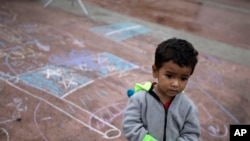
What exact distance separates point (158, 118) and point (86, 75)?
2.81 metres

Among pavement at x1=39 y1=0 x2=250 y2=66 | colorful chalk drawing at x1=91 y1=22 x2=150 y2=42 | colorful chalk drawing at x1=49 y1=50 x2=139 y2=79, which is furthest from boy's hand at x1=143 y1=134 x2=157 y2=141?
pavement at x1=39 y1=0 x2=250 y2=66

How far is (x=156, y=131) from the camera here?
1.89 metres

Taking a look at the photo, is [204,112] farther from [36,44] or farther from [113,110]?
[36,44]

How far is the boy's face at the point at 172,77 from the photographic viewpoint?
69.8 inches

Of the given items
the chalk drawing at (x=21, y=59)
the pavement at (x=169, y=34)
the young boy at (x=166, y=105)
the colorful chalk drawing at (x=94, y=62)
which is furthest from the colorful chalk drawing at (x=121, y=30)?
the young boy at (x=166, y=105)

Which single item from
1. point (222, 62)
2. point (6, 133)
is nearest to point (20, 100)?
point (6, 133)

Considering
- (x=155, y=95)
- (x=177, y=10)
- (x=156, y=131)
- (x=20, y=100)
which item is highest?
(x=155, y=95)

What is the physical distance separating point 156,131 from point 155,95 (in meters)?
0.20

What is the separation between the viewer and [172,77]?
1.80 meters

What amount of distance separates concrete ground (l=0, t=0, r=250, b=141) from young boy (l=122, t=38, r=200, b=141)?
1.52 metres

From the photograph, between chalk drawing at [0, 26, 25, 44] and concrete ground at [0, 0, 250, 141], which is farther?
chalk drawing at [0, 26, 25, 44]

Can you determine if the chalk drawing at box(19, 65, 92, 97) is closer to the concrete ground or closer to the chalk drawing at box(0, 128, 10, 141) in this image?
the concrete ground

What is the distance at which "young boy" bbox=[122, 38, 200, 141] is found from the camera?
1.79 m

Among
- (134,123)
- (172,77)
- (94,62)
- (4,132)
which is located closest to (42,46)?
(94,62)
